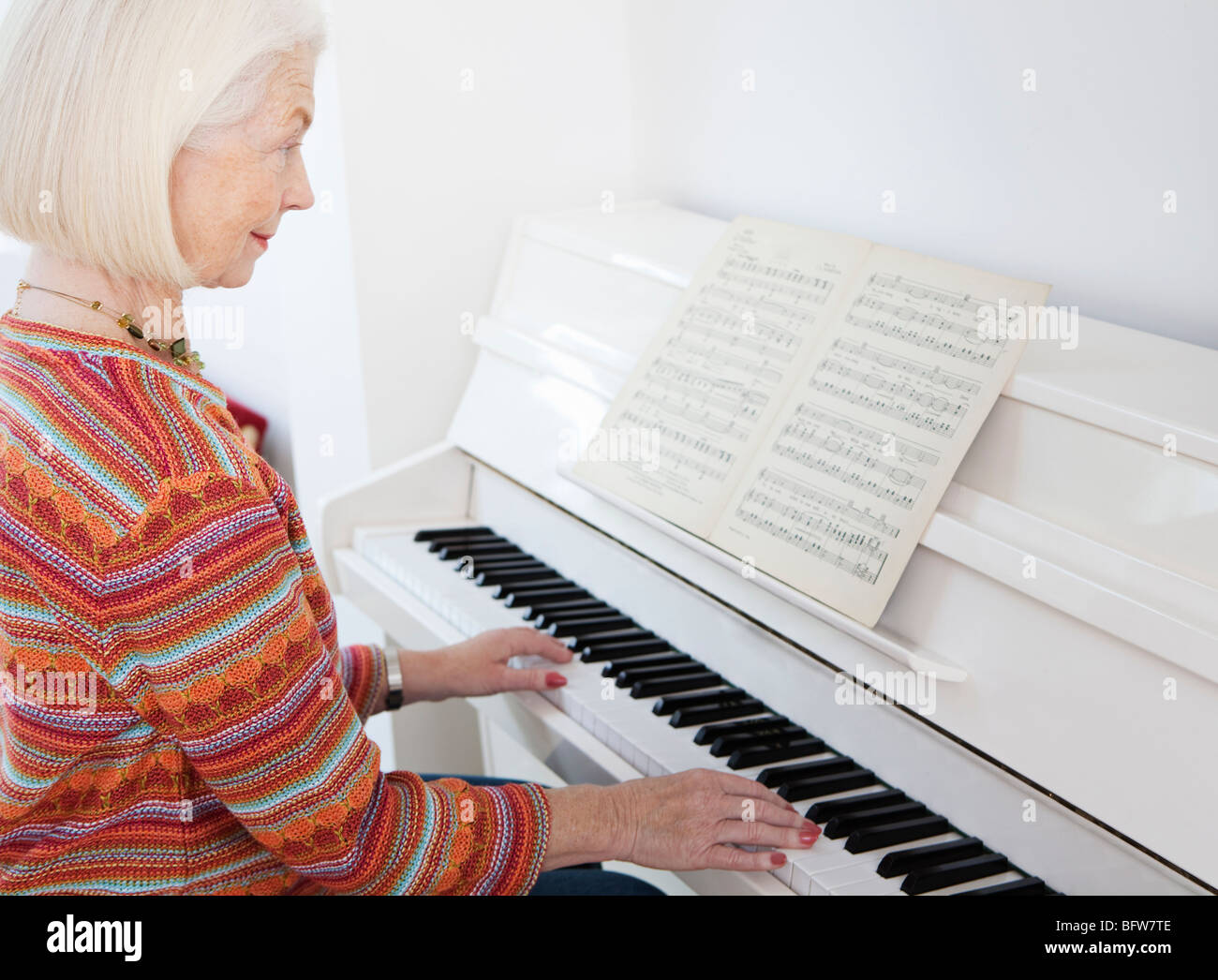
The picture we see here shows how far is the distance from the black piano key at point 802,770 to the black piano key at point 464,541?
83cm

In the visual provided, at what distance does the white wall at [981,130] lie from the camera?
153 cm

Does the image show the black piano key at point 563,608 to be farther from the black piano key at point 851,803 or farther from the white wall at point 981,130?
the white wall at point 981,130

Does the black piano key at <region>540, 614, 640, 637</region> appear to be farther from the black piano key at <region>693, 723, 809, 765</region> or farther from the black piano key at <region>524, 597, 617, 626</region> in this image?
the black piano key at <region>693, 723, 809, 765</region>

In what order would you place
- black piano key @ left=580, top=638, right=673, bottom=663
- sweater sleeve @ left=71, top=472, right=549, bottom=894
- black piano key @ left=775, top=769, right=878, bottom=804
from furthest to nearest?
black piano key @ left=580, top=638, right=673, bottom=663 < black piano key @ left=775, top=769, right=878, bottom=804 < sweater sleeve @ left=71, top=472, right=549, bottom=894

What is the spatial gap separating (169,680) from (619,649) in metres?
0.77

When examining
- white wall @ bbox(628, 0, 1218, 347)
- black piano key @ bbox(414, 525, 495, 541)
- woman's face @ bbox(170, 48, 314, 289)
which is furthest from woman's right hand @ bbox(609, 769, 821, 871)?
black piano key @ bbox(414, 525, 495, 541)

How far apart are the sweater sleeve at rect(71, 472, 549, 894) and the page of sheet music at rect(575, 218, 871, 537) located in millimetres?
594

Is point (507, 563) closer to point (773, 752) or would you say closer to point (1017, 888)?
point (773, 752)

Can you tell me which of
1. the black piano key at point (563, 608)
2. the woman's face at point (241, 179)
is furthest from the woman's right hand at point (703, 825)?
the woman's face at point (241, 179)

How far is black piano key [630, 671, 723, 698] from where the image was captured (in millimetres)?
1620

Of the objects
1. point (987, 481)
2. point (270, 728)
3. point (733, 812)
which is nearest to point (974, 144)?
point (987, 481)

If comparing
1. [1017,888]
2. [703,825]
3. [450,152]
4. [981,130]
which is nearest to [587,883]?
[703,825]

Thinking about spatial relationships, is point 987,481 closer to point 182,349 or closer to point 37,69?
point 182,349
